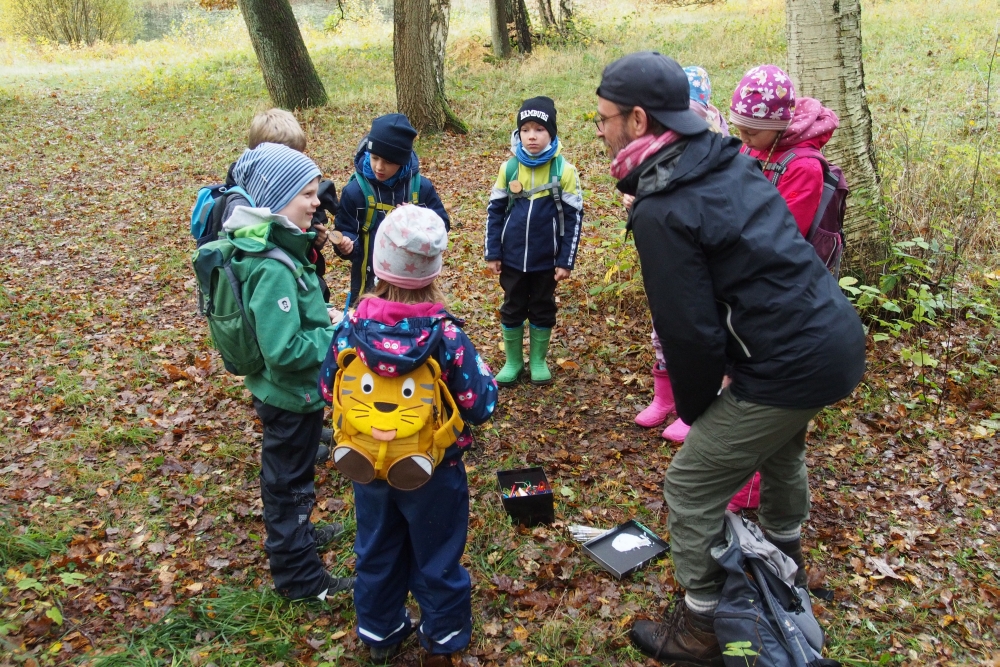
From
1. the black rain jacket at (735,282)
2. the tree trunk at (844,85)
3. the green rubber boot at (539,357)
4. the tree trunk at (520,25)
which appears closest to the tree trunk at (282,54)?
the tree trunk at (520,25)

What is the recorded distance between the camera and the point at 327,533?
3850mm

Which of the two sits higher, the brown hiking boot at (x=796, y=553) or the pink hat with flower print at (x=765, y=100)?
the pink hat with flower print at (x=765, y=100)

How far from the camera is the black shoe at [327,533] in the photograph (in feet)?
12.5

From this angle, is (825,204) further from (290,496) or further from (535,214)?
(290,496)

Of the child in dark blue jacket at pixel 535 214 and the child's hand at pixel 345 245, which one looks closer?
the child's hand at pixel 345 245

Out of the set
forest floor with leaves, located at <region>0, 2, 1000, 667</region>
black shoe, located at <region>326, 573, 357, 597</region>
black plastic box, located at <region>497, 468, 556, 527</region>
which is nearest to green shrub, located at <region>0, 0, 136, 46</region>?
forest floor with leaves, located at <region>0, 2, 1000, 667</region>

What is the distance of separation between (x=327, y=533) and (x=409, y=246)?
2151 mm

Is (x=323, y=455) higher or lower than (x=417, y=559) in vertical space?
lower

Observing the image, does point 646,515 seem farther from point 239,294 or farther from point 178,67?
point 178,67

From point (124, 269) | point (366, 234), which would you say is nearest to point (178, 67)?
point (124, 269)

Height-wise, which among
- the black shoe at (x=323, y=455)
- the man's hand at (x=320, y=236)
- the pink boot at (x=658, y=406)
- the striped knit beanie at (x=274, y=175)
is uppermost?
the striped knit beanie at (x=274, y=175)

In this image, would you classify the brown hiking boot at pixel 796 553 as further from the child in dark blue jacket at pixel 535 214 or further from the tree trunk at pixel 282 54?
the tree trunk at pixel 282 54

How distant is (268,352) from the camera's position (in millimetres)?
2926

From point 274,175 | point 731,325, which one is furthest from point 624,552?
point 274,175
